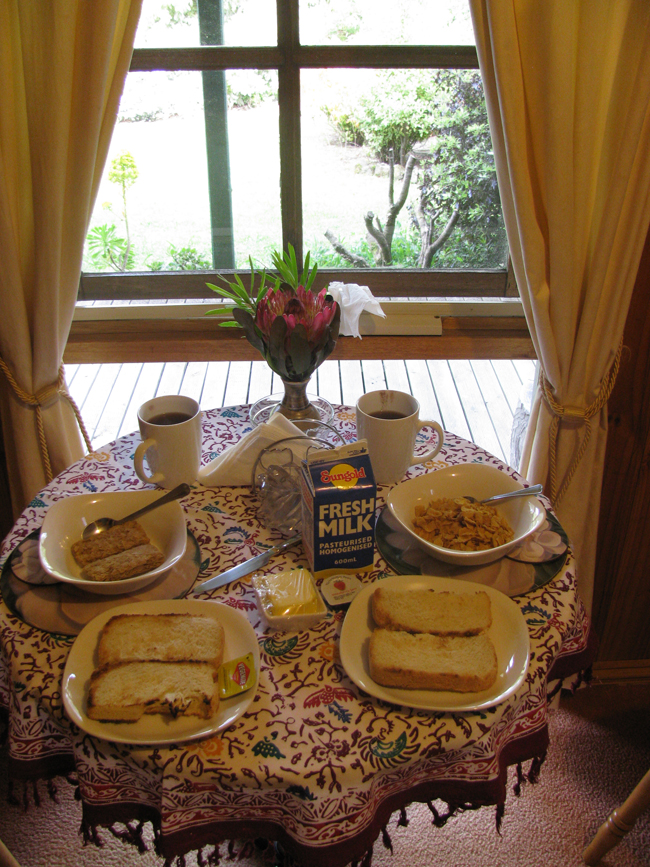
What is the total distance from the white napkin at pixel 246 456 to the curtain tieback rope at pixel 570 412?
635mm

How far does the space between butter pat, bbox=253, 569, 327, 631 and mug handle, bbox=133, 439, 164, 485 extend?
29 cm

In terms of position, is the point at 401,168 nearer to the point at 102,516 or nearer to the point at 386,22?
the point at 386,22

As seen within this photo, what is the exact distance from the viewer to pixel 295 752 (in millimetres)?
661

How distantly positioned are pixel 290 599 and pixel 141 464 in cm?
37

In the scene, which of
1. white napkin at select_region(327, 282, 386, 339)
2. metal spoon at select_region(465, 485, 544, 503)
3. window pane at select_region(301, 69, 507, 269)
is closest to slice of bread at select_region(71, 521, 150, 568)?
metal spoon at select_region(465, 485, 544, 503)

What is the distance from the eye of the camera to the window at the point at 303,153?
5.81 ft

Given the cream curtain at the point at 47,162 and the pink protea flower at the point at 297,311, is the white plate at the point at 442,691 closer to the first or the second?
the pink protea flower at the point at 297,311

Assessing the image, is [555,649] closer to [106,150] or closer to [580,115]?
[580,115]

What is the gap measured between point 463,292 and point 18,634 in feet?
5.34

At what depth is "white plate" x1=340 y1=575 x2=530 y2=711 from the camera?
0.69 meters

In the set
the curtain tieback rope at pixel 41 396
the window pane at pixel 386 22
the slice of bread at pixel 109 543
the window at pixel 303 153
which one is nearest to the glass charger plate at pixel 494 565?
the slice of bread at pixel 109 543

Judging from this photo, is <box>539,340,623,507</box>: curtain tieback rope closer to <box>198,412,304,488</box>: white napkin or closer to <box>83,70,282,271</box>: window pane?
<box>198,412,304,488</box>: white napkin

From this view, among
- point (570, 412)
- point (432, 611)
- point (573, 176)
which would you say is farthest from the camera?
Result: point (570, 412)

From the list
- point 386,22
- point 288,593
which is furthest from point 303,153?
point 288,593
